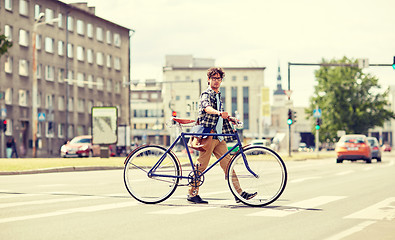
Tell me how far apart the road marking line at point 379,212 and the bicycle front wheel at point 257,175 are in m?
1.12

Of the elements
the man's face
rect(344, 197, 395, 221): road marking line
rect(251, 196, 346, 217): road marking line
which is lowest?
rect(344, 197, 395, 221): road marking line

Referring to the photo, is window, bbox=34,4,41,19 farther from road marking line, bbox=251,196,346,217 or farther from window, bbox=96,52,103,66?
road marking line, bbox=251,196,346,217

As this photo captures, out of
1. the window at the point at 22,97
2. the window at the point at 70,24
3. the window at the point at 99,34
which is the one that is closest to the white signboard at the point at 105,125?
the window at the point at 22,97

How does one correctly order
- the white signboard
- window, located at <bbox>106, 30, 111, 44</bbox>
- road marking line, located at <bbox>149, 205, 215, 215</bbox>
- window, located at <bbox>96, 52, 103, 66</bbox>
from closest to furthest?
road marking line, located at <bbox>149, 205, 215, 215</bbox> → the white signboard → window, located at <bbox>96, 52, 103, 66</bbox> → window, located at <bbox>106, 30, 111, 44</bbox>

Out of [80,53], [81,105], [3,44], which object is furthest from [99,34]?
[3,44]

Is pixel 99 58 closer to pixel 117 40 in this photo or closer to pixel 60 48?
pixel 117 40

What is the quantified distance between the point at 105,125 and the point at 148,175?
1146 inches

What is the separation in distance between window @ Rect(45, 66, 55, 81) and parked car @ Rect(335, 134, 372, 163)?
120 feet

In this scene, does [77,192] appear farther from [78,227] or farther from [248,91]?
[248,91]

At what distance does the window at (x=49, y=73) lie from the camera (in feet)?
221

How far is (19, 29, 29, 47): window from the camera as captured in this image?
62938 mm

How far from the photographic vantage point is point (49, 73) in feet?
224

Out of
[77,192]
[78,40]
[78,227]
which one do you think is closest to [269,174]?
[78,227]

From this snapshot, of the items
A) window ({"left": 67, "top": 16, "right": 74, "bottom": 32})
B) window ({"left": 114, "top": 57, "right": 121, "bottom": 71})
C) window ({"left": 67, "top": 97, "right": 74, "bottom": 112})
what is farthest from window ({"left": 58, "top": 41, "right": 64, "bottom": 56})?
window ({"left": 114, "top": 57, "right": 121, "bottom": 71})
